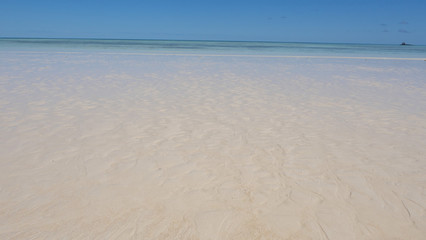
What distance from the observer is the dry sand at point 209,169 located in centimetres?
244

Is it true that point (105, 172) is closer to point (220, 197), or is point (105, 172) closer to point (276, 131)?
point (220, 197)

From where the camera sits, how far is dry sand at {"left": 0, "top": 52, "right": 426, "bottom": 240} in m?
2.44

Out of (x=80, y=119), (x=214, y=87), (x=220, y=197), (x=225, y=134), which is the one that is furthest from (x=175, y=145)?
(x=214, y=87)

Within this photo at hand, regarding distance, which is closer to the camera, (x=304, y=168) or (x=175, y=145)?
(x=304, y=168)

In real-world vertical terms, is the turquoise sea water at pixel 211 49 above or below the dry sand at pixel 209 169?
below

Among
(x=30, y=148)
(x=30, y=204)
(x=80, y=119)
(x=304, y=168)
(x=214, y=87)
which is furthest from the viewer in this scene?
(x=214, y=87)

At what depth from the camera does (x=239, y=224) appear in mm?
2445

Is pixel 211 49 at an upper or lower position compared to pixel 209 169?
lower

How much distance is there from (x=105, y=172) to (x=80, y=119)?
244 centimetres

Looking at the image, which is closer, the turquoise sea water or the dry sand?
the dry sand

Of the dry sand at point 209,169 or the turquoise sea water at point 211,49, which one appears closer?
the dry sand at point 209,169

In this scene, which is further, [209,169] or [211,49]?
[211,49]

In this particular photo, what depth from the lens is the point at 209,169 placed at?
11.4 ft

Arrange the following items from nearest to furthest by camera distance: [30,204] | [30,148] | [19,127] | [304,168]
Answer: [30,204]
[304,168]
[30,148]
[19,127]
